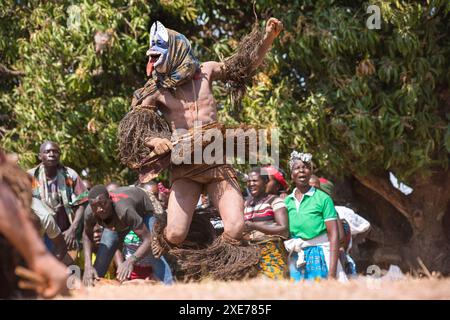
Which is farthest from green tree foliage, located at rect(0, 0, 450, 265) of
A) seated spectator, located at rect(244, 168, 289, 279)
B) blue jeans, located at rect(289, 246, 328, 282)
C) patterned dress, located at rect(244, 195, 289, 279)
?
blue jeans, located at rect(289, 246, 328, 282)

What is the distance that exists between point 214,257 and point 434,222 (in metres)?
5.58

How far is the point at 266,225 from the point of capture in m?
7.82

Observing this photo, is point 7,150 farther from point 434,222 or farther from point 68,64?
point 434,222

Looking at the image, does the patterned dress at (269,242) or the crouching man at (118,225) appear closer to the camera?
the patterned dress at (269,242)

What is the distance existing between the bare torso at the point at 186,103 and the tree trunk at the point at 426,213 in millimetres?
4835

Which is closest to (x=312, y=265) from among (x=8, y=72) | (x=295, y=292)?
(x=295, y=292)

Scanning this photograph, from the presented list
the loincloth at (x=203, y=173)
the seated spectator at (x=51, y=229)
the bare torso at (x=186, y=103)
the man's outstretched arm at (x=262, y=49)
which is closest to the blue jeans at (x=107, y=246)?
the seated spectator at (x=51, y=229)

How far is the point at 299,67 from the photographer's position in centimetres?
1084

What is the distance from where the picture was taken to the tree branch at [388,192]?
1123cm

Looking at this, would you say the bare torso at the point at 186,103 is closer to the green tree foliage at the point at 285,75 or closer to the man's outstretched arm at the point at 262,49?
the man's outstretched arm at the point at 262,49

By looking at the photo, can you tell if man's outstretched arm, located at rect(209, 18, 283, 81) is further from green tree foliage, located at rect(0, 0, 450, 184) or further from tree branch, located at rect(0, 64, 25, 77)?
tree branch, located at rect(0, 64, 25, 77)

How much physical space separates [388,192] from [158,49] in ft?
18.1

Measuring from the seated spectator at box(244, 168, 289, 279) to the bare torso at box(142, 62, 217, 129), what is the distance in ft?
3.34

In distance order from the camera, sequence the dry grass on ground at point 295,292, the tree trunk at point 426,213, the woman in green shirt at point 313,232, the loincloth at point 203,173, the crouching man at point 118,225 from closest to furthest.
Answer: the dry grass on ground at point 295,292
the loincloth at point 203,173
the crouching man at point 118,225
the woman in green shirt at point 313,232
the tree trunk at point 426,213
